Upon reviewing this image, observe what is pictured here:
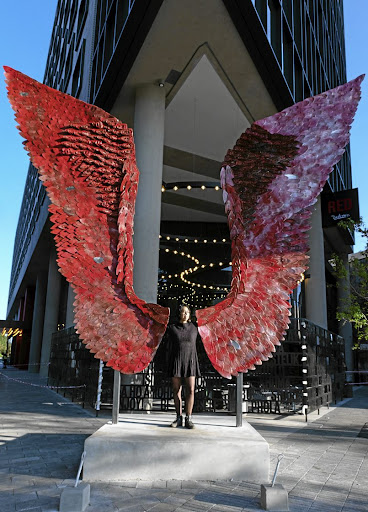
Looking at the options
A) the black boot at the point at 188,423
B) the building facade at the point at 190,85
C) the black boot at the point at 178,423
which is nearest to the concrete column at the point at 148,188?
the building facade at the point at 190,85

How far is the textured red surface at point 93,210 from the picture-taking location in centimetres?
527

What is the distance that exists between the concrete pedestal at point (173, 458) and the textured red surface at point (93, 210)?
2.72 ft

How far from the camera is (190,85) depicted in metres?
13.8

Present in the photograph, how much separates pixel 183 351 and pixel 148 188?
23.7 feet

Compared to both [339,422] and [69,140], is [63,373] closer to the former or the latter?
[339,422]

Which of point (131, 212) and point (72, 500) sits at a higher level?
point (131, 212)

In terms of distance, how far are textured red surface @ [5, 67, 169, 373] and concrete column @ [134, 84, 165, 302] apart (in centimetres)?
569

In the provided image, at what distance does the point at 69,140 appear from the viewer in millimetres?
5723

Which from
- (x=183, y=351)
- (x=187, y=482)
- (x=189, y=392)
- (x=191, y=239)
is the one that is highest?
(x=191, y=239)

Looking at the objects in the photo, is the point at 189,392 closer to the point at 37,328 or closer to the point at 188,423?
the point at 188,423

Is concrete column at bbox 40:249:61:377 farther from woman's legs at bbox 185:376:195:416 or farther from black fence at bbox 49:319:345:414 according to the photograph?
woman's legs at bbox 185:376:195:416

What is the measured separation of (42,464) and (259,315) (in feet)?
10.8

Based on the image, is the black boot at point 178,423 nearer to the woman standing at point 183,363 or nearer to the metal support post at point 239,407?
the woman standing at point 183,363

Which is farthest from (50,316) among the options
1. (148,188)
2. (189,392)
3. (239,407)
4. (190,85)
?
(239,407)
